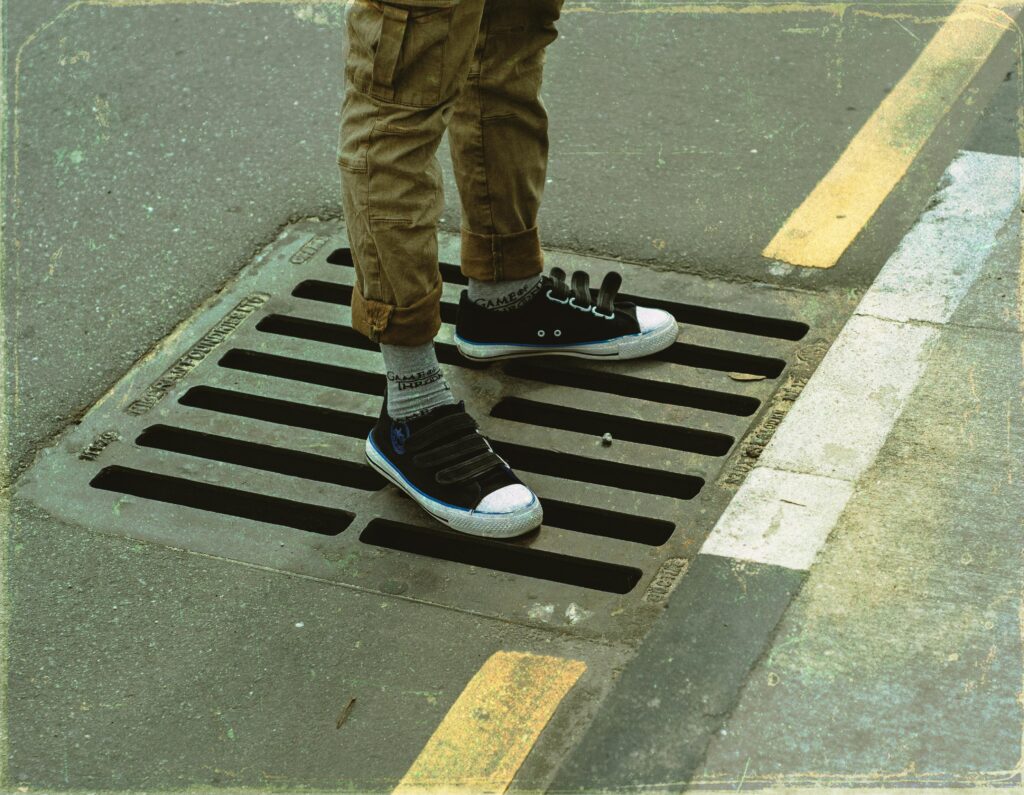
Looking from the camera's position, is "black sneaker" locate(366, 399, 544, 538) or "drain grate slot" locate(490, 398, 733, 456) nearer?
"black sneaker" locate(366, 399, 544, 538)

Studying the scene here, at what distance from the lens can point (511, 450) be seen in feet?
8.90

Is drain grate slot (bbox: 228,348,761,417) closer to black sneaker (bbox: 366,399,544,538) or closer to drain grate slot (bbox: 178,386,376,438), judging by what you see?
drain grate slot (bbox: 178,386,376,438)

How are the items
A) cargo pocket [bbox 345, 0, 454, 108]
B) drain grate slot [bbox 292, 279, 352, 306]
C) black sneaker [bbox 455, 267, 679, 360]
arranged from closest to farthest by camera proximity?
cargo pocket [bbox 345, 0, 454, 108]
black sneaker [bbox 455, 267, 679, 360]
drain grate slot [bbox 292, 279, 352, 306]

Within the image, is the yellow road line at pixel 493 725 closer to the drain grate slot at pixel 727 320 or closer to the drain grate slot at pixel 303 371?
the drain grate slot at pixel 303 371

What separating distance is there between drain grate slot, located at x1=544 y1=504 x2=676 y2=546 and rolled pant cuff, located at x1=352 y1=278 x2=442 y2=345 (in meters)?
0.41

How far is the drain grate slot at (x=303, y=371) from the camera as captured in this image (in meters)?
2.93

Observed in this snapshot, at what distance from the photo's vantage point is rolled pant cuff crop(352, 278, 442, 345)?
2424 mm

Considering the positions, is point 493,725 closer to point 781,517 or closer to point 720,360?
point 781,517

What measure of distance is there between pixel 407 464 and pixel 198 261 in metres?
1.07

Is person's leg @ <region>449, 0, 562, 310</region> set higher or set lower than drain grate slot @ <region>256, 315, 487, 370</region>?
higher

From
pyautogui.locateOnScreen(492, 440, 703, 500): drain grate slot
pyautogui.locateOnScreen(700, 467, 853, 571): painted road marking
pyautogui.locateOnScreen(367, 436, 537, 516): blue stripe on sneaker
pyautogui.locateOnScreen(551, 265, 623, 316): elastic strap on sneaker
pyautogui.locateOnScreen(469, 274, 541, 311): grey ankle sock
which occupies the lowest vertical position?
pyautogui.locateOnScreen(492, 440, 703, 500): drain grate slot

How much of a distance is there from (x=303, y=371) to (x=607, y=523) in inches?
32.7

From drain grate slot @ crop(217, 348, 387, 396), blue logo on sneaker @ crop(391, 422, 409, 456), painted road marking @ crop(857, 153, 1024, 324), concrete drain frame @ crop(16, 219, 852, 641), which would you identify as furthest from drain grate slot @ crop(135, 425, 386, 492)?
painted road marking @ crop(857, 153, 1024, 324)

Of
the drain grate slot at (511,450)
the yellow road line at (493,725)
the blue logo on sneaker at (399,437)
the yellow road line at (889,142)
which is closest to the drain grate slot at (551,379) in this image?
the drain grate slot at (511,450)
